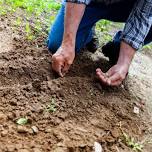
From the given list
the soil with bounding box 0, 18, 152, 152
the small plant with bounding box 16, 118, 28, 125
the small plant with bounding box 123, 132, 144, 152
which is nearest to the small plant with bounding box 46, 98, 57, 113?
the soil with bounding box 0, 18, 152, 152

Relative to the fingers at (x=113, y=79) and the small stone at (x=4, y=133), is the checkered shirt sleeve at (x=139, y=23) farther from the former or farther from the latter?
the small stone at (x=4, y=133)

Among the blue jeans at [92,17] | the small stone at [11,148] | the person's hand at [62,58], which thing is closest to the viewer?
the small stone at [11,148]

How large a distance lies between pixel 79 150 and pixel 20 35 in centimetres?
162

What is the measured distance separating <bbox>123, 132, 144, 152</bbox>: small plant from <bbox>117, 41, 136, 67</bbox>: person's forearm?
2.12 feet

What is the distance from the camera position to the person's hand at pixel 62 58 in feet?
8.18

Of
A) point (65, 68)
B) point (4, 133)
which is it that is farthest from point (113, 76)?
point (4, 133)

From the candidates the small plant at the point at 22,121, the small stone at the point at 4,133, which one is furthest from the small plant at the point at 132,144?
the small stone at the point at 4,133

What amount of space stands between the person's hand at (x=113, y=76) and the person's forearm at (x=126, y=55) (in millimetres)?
43

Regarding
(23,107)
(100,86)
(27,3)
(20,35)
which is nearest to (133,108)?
(100,86)

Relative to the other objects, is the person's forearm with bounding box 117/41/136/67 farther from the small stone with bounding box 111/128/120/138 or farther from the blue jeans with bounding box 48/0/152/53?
the small stone with bounding box 111/128/120/138

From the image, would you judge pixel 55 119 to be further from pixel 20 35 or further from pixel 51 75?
pixel 20 35

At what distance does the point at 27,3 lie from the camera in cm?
418

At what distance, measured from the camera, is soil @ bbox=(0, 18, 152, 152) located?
1.96m

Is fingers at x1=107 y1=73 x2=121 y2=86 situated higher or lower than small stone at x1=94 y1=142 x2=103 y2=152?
higher
